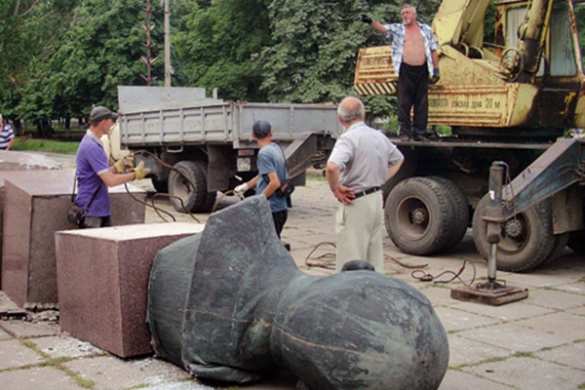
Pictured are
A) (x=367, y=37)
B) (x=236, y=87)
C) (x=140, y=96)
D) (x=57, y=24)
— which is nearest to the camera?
(x=140, y=96)

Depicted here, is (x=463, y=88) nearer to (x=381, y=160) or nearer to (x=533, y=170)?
(x=533, y=170)

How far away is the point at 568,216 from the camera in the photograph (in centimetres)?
916

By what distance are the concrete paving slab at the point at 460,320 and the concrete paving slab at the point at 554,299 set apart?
2.91 feet

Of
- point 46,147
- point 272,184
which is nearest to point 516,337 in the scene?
point 272,184

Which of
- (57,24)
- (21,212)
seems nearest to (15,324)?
(21,212)

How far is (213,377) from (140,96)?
1360 cm

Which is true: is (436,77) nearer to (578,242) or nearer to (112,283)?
(578,242)

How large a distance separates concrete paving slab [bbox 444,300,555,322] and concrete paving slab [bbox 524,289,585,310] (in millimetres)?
177

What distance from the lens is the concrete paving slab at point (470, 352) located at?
19.0 feet

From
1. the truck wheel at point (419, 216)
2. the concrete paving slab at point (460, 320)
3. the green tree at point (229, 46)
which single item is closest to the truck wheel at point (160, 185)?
the truck wheel at point (419, 216)

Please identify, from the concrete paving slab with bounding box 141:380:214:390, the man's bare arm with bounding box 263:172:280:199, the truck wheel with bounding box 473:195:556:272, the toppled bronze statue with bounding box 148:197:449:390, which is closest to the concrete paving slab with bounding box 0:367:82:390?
the concrete paving slab with bounding box 141:380:214:390

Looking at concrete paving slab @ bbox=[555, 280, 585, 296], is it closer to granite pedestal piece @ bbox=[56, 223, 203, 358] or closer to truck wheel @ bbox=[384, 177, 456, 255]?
truck wheel @ bbox=[384, 177, 456, 255]

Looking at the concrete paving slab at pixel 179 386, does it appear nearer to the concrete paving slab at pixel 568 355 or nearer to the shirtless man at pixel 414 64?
the concrete paving slab at pixel 568 355

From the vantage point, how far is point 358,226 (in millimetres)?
6590
